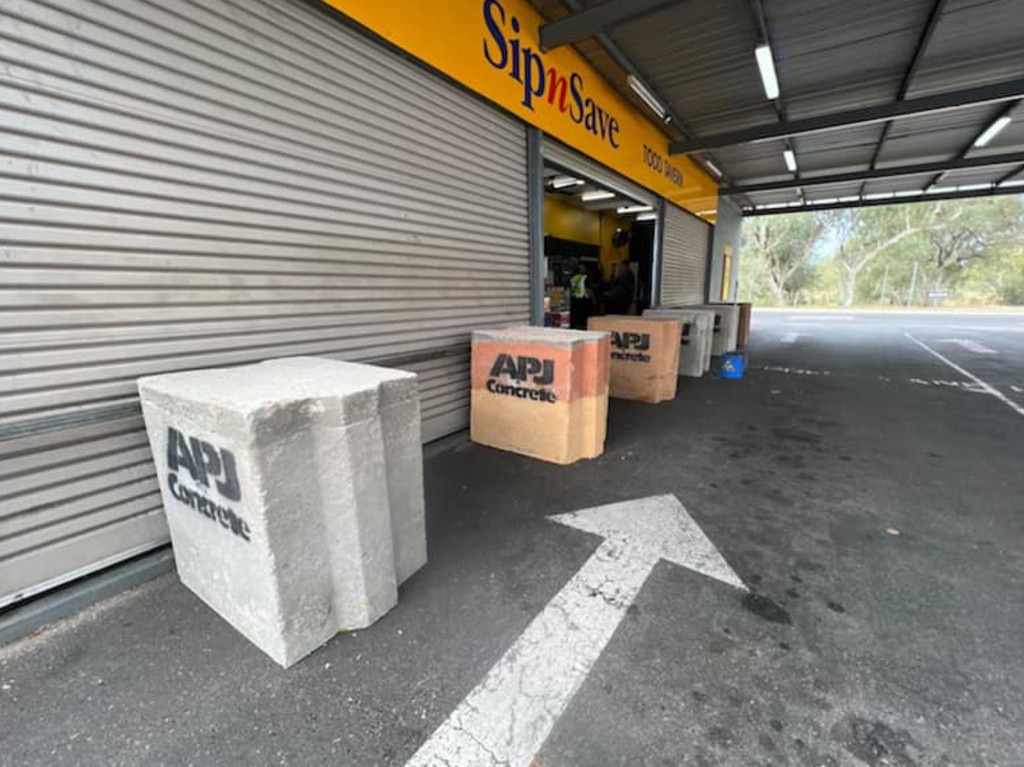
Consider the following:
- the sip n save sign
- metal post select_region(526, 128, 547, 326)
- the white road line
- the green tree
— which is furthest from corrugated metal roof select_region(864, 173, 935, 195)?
the green tree

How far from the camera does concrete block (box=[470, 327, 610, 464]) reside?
10.4 feet

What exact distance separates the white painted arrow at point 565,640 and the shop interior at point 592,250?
514 cm

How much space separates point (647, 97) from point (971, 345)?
10033 millimetres

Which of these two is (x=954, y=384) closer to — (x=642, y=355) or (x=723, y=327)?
(x=723, y=327)

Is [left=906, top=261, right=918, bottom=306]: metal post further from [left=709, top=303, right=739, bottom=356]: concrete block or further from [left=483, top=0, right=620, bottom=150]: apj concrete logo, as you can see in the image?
[left=483, top=0, right=620, bottom=150]: apj concrete logo

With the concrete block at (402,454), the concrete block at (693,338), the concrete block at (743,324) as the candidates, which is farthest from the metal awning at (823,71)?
the concrete block at (402,454)

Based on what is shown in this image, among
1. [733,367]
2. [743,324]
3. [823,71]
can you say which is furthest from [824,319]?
[823,71]

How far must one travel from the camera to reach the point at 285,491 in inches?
57.0

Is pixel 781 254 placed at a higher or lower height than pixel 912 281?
higher

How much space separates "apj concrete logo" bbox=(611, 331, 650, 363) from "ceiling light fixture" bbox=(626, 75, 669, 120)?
3.16 m

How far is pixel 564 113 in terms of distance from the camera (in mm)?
4578

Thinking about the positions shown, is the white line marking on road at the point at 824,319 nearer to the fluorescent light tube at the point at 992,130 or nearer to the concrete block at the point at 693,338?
the fluorescent light tube at the point at 992,130

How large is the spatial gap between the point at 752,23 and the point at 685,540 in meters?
5.02

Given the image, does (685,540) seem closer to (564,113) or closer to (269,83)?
(269,83)
